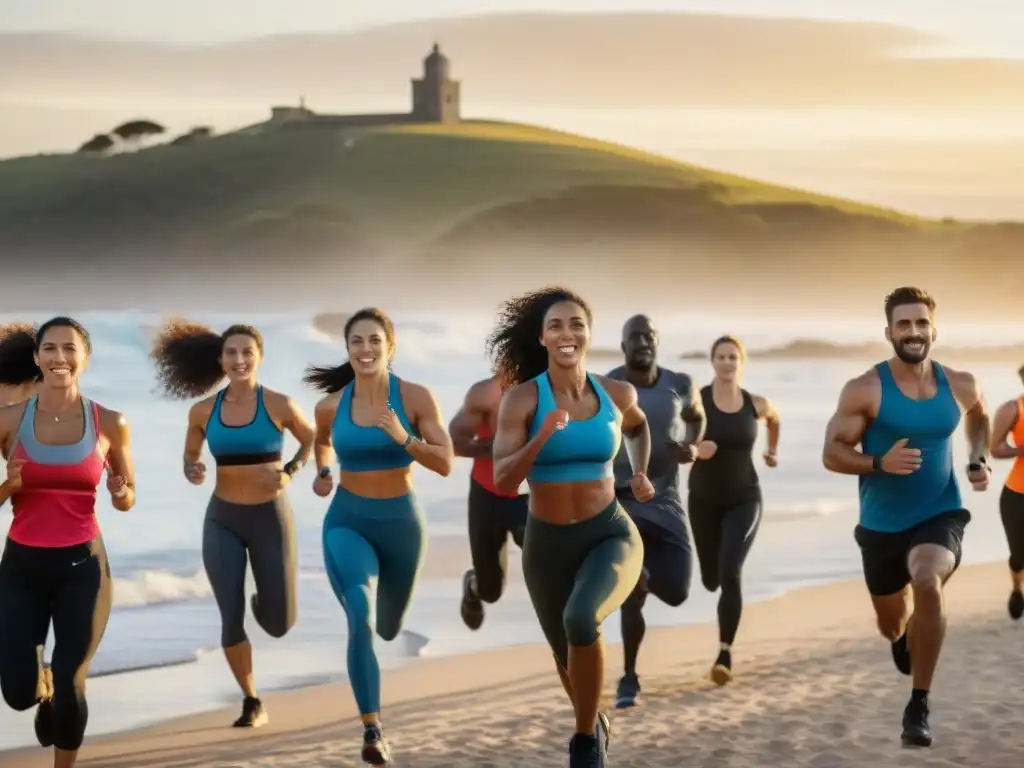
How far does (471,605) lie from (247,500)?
6.55ft

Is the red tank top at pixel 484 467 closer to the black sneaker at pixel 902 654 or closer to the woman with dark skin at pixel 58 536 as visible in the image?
the black sneaker at pixel 902 654

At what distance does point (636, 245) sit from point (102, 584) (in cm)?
4630

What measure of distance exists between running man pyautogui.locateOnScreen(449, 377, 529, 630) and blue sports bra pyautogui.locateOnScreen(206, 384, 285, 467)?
92 cm

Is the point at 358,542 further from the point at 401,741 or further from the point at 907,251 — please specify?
the point at 907,251

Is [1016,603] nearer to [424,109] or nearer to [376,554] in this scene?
[376,554]

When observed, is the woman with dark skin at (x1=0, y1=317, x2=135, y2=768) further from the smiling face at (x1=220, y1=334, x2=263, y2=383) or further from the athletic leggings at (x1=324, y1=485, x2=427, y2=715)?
the smiling face at (x1=220, y1=334, x2=263, y2=383)

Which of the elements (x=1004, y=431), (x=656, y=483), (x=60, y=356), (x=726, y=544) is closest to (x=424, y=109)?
(x=1004, y=431)

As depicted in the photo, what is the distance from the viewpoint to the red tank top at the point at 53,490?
6.17 m

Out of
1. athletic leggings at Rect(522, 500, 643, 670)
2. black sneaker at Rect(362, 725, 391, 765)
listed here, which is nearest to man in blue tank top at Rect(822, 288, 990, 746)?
athletic leggings at Rect(522, 500, 643, 670)

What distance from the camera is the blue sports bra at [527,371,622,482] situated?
6086mm

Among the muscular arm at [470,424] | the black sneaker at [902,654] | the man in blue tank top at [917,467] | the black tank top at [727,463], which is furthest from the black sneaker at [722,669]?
the man in blue tank top at [917,467]

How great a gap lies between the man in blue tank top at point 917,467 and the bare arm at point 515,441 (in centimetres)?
137

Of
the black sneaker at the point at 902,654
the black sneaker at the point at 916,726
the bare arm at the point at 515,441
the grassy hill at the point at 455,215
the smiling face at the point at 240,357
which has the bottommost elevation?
the black sneaker at the point at 916,726

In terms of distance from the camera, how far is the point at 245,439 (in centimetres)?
771
